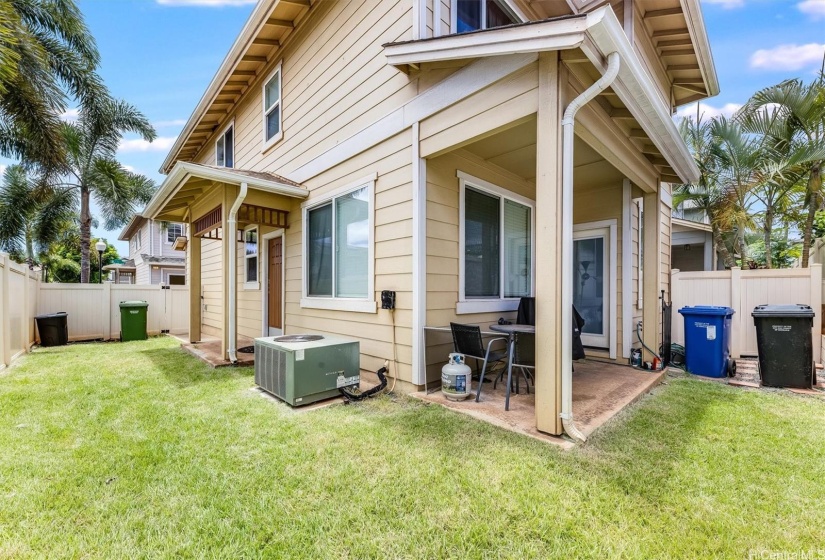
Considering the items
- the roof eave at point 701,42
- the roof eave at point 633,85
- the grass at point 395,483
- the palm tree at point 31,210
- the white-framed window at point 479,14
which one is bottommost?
the grass at point 395,483

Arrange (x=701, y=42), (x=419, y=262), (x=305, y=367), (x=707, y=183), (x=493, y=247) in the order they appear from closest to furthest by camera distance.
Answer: (x=305, y=367) → (x=419, y=262) → (x=493, y=247) → (x=701, y=42) → (x=707, y=183)

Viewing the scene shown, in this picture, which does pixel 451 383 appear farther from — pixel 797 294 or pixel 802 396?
pixel 797 294

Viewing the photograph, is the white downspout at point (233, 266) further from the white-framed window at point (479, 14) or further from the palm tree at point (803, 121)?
the palm tree at point (803, 121)

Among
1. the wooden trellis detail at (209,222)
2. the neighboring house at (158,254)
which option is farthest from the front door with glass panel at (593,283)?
the neighboring house at (158,254)

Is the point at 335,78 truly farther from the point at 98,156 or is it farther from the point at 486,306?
the point at 98,156

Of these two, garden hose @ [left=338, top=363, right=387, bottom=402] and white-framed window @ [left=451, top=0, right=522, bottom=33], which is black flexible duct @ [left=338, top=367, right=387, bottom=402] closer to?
garden hose @ [left=338, top=363, right=387, bottom=402]

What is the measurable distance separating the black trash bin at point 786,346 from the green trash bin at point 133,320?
38.4 feet

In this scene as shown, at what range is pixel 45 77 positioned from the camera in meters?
9.23

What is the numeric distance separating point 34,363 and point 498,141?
777 centimetres

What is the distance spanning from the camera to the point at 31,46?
8.16 meters

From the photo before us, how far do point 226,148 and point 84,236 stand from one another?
23.5 feet

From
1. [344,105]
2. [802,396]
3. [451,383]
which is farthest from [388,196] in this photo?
[802,396]

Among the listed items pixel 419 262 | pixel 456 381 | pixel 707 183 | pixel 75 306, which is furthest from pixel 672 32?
pixel 75 306

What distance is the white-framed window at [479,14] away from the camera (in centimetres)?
440
